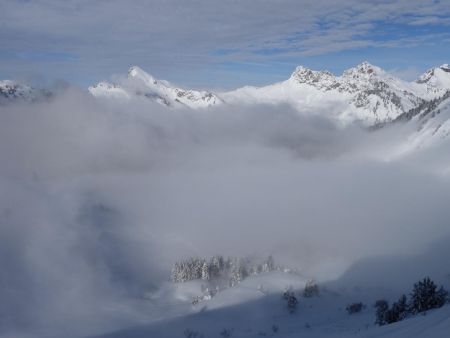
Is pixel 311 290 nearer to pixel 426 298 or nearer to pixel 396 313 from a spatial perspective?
pixel 396 313

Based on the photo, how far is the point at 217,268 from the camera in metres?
116

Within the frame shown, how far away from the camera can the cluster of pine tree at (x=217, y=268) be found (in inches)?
4336

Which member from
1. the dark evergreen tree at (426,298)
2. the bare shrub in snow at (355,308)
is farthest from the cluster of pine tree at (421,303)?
the bare shrub in snow at (355,308)

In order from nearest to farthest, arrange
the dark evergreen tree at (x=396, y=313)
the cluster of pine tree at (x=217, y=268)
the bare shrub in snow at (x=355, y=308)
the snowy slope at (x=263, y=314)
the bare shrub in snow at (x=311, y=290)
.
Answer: the dark evergreen tree at (x=396, y=313)
the snowy slope at (x=263, y=314)
the bare shrub in snow at (x=355, y=308)
the bare shrub in snow at (x=311, y=290)
the cluster of pine tree at (x=217, y=268)

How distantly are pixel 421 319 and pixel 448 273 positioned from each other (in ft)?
185

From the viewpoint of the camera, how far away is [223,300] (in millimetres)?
86750

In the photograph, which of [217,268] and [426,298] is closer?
[426,298]

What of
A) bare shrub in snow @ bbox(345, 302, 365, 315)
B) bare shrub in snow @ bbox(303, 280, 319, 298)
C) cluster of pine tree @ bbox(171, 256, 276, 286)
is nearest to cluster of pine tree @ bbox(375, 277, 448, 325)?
bare shrub in snow @ bbox(345, 302, 365, 315)

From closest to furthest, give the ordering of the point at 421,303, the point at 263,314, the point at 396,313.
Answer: the point at 396,313 → the point at 421,303 → the point at 263,314

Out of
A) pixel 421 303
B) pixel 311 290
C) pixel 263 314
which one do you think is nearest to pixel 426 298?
pixel 421 303

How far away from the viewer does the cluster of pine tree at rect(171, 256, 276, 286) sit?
4336 inches

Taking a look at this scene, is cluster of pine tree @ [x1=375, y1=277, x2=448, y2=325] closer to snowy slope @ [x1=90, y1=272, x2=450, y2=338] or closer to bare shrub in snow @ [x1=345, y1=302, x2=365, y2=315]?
snowy slope @ [x1=90, y1=272, x2=450, y2=338]

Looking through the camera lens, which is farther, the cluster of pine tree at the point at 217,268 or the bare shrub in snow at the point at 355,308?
the cluster of pine tree at the point at 217,268

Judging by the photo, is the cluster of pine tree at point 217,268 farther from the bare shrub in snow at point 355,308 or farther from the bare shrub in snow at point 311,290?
the bare shrub in snow at point 355,308
